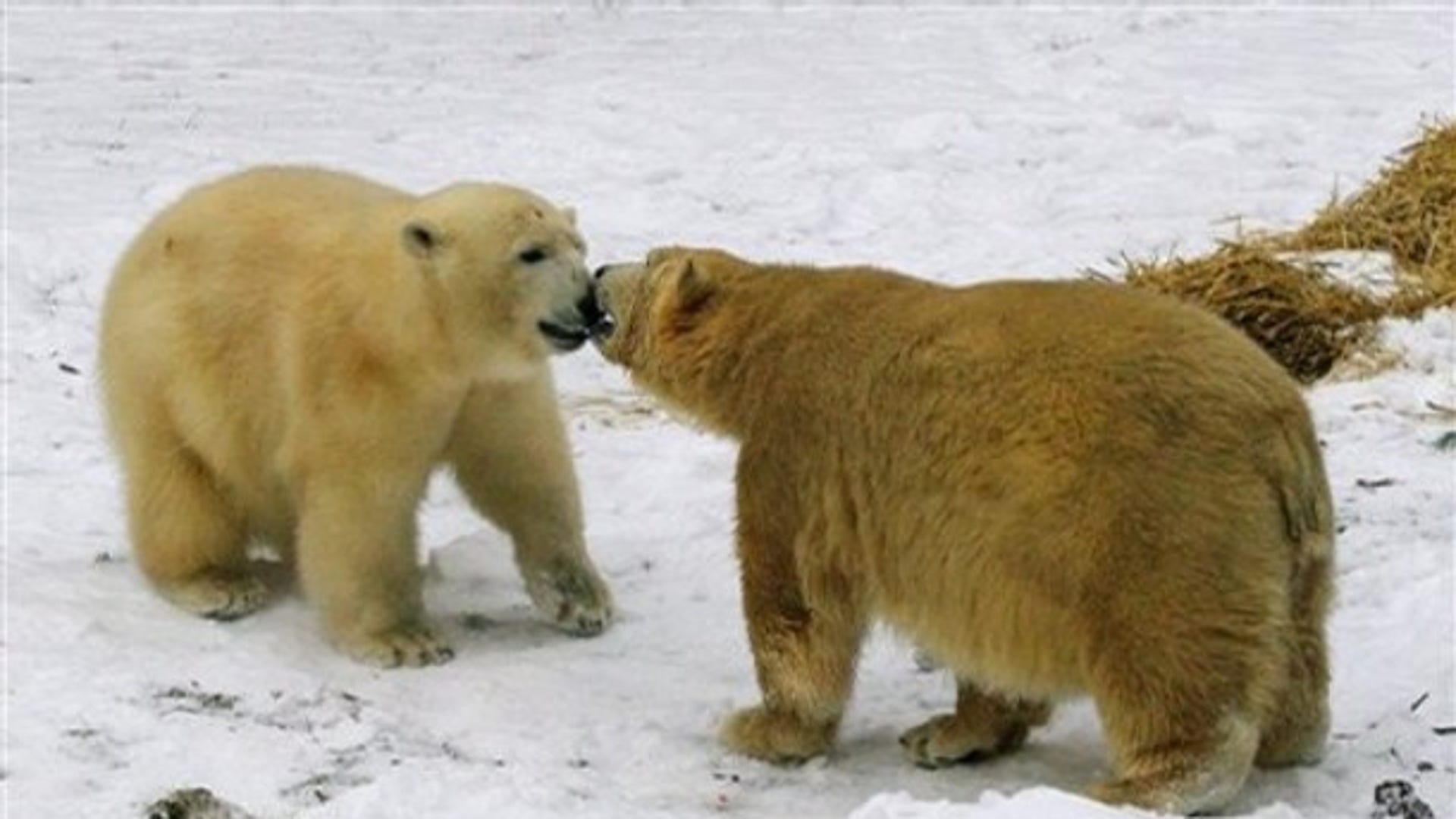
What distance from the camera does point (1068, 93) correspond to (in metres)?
13.8

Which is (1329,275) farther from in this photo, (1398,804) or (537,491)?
(1398,804)

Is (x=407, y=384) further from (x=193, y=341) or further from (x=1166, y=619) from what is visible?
(x=1166, y=619)

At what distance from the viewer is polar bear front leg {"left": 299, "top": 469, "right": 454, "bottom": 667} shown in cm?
663

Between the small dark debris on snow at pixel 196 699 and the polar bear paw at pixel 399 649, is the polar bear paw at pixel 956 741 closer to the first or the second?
the polar bear paw at pixel 399 649

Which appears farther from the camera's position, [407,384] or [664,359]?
[407,384]

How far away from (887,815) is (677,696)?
6.11ft

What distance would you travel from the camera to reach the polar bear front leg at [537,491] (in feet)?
22.6

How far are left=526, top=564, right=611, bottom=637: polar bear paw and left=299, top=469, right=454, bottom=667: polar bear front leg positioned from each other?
0.38m

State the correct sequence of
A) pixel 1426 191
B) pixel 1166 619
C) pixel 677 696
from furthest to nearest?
pixel 1426 191, pixel 677 696, pixel 1166 619

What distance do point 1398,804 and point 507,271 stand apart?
9.11 ft

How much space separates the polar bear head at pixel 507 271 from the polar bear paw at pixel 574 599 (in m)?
0.79

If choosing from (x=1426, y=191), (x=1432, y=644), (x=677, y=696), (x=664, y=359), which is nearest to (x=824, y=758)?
(x=677, y=696)

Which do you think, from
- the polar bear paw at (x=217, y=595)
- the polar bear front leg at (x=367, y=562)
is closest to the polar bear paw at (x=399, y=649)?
the polar bear front leg at (x=367, y=562)

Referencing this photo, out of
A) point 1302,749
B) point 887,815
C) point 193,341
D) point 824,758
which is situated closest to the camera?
point 887,815
